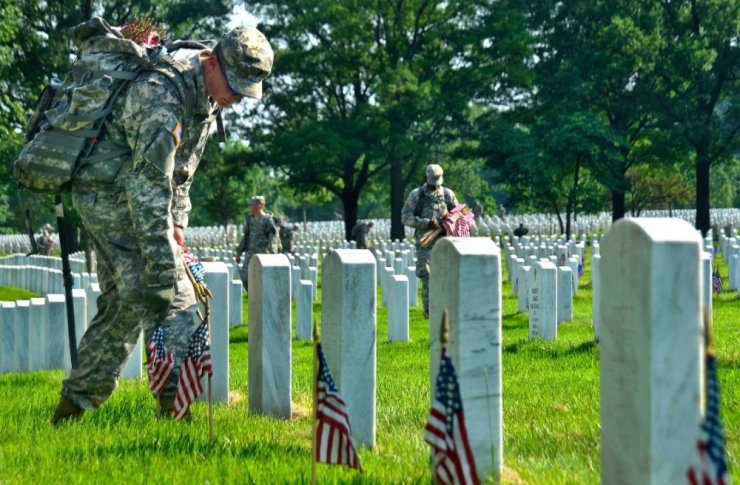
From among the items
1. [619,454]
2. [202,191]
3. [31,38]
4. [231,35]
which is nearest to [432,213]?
[231,35]

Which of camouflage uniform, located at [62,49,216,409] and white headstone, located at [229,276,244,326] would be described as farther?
white headstone, located at [229,276,244,326]

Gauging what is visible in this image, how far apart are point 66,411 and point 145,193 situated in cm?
149

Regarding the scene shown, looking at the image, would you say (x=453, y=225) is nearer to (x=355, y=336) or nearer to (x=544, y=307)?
(x=544, y=307)

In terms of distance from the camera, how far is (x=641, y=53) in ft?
150

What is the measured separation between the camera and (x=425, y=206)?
15.7 metres

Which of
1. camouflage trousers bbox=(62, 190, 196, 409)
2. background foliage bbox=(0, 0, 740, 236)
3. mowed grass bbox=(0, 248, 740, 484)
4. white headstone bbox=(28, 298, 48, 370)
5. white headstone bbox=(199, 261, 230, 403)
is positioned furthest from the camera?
background foliage bbox=(0, 0, 740, 236)

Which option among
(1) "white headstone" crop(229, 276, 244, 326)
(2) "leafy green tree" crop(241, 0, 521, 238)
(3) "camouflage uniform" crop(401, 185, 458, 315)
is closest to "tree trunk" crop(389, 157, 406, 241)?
(2) "leafy green tree" crop(241, 0, 521, 238)

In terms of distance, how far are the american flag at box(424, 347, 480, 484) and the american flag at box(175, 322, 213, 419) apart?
8.26ft

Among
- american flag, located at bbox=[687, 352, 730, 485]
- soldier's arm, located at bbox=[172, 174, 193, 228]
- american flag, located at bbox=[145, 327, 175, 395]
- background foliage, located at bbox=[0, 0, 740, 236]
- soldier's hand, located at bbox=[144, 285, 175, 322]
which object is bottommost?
american flag, located at bbox=[145, 327, 175, 395]

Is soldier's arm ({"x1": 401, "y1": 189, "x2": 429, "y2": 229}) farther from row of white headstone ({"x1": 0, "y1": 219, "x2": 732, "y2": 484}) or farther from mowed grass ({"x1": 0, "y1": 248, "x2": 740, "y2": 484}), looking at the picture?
row of white headstone ({"x1": 0, "y1": 219, "x2": 732, "y2": 484})

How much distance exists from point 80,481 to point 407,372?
227 inches

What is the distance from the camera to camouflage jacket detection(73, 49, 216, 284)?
19.4 ft

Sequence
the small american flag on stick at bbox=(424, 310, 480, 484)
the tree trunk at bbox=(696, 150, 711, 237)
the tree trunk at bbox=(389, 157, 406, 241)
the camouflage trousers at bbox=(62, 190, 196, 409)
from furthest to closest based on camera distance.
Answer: the tree trunk at bbox=(389, 157, 406, 241) → the tree trunk at bbox=(696, 150, 711, 237) → the camouflage trousers at bbox=(62, 190, 196, 409) → the small american flag on stick at bbox=(424, 310, 480, 484)

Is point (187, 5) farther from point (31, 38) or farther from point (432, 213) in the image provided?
point (432, 213)
